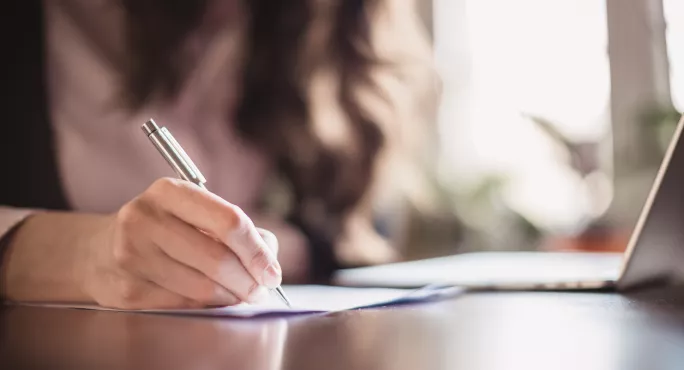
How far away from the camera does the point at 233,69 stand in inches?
43.1

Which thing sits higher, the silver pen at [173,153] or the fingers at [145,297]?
the silver pen at [173,153]

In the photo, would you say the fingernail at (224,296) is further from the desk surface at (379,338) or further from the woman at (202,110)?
the woman at (202,110)

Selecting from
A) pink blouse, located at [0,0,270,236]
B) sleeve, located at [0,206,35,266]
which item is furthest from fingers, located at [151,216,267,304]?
pink blouse, located at [0,0,270,236]

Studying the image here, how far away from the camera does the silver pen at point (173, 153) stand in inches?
17.1

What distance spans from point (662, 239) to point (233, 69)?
0.81m

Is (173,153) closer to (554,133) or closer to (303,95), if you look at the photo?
(303,95)

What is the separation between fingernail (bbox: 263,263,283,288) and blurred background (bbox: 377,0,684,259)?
1.42 meters

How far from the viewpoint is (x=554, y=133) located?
7.11 feet

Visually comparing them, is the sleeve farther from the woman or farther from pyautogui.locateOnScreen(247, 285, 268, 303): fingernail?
pyautogui.locateOnScreen(247, 285, 268, 303): fingernail

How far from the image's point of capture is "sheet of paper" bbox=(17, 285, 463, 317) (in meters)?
0.41

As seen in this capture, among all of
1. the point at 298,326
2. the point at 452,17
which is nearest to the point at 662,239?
the point at 298,326

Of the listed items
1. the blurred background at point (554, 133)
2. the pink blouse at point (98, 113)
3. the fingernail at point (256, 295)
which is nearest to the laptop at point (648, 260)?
the fingernail at point (256, 295)

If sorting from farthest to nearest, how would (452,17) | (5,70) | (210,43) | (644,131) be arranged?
(452,17) → (644,131) → (210,43) → (5,70)

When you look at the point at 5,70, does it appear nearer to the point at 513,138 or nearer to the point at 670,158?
the point at 670,158
